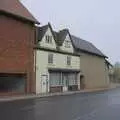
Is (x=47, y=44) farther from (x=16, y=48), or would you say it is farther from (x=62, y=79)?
(x=16, y=48)

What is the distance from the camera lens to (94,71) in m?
64.7

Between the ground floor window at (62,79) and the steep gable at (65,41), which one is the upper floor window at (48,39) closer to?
the steep gable at (65,41)

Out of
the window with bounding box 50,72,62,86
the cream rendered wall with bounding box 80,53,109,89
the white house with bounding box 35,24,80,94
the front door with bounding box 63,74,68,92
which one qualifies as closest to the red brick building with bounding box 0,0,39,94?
the white house with bounding box 35,24,80,94

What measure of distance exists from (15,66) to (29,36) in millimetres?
4759

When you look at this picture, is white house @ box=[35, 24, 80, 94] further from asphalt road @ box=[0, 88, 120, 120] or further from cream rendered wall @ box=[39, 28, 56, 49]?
asphalt road @ box=[0, 88, 120, 120]

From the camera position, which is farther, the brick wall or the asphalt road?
the brick wall

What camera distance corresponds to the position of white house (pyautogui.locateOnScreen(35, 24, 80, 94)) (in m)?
44.8

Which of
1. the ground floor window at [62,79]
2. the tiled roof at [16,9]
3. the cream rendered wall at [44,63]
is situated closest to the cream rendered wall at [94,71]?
the ground floor window at [62,79]

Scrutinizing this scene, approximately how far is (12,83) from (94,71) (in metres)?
28.5

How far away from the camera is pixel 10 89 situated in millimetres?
38156

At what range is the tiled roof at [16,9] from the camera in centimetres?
3982

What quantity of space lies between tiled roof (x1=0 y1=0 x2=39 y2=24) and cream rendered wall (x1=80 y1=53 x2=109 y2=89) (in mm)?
16975

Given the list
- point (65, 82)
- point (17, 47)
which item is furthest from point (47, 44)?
point (65, 82)

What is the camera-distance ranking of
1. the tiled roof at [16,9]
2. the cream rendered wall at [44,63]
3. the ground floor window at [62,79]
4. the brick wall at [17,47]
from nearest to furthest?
1. the brick wall at [17,47]
2. the tiled roof at [16,9]
3. the cream rendered wall at [44,63]
4. the ground floor window at [62,79]
